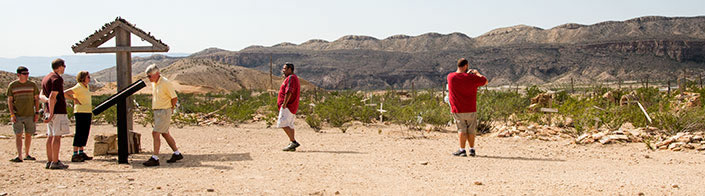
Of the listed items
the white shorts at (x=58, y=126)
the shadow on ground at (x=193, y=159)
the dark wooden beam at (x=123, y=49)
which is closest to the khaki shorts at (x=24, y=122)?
the white shorts at (x=58, y=126)

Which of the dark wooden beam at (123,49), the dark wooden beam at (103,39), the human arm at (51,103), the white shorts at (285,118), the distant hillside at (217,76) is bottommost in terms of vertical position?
the distant hillside at (217,76)

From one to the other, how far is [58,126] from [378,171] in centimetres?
414

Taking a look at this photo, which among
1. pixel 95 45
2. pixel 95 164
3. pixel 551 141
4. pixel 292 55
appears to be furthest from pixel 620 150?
pixel 292 55

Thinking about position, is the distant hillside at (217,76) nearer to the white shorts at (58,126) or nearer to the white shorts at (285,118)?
the white shorts at (285,118)

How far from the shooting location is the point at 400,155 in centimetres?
795

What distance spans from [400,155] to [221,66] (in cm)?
7426

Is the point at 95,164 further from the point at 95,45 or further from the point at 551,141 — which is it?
the point at 551,141

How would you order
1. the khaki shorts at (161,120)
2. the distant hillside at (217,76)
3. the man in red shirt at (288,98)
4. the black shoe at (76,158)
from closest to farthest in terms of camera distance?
the khaki shorts at (161,120), the black shoe at (76,158), the man in red shirt at (288,98), the distant hillside at (217,76)

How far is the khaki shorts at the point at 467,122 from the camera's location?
301 inches

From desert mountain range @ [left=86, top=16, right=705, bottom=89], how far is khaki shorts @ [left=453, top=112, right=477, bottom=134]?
6127 cm

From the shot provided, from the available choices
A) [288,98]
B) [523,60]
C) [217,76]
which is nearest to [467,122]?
[288,98]

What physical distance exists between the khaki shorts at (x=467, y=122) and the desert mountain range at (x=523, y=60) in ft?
201

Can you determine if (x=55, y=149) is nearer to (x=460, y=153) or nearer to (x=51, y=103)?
(x=51, y=103)

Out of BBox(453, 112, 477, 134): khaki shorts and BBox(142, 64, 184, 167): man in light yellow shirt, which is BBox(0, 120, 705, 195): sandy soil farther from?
BBox(453, 112, 477, 134): khaki shorts
